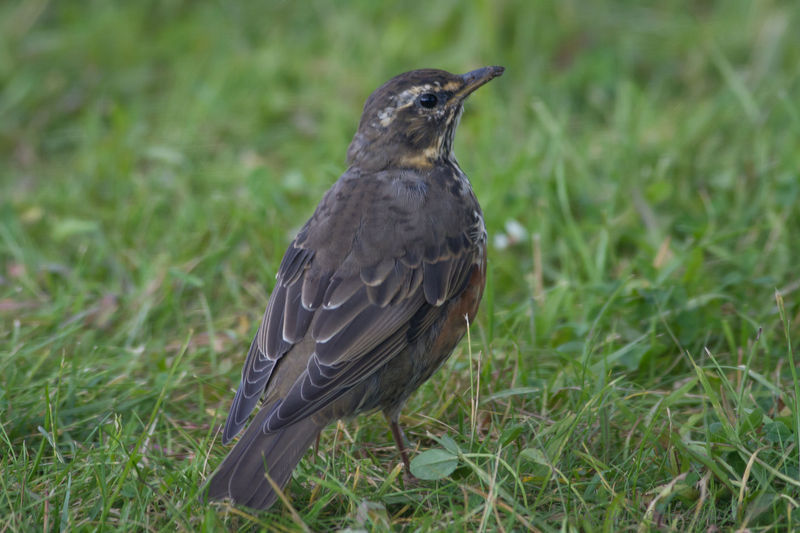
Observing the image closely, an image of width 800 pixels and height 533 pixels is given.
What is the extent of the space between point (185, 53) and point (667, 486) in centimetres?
637

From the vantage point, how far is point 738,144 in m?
6.46

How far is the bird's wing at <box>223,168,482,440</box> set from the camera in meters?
3.83

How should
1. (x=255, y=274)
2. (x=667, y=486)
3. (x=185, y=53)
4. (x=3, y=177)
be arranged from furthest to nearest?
(x=185, y=53), (x=3, y=177), (x=255, y=274), (x=667, y=486)

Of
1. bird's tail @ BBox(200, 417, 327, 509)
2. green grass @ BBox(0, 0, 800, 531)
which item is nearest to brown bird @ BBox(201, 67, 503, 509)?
bird's tail @ BBox(200, 417, 327, 509)

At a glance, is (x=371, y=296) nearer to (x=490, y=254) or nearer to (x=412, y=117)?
(x=412, y=117)

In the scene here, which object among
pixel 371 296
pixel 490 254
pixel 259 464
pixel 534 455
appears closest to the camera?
pixel 259 464

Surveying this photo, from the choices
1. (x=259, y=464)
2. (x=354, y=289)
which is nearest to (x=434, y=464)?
(x=259, y=464)

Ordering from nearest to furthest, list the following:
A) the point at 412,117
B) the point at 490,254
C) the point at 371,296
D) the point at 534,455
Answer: the point at 534,455, the point at 371,296, the point at 412,117, the point at 490,254

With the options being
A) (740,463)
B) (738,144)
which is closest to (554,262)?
(738,144)

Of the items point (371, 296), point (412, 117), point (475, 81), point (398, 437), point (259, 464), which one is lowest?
point (398, 437)

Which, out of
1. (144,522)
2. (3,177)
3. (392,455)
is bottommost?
(392,455)

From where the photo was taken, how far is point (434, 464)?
376 cm

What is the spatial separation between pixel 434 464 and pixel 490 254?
2077 millimetres

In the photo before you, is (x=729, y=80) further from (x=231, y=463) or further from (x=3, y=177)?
(x=3, y=177)
